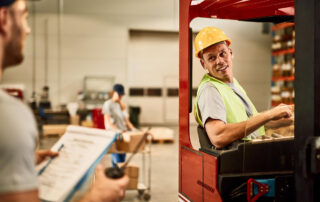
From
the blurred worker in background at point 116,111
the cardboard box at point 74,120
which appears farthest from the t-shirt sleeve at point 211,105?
the cardboard box at point 74,120

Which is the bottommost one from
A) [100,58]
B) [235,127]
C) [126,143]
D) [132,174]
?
[132,174]

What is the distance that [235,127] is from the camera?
91.4 inches

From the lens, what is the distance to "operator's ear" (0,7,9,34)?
1.03m

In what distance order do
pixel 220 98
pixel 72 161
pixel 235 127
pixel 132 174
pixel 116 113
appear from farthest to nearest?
1. pixel 116 113
2. pixel 132 174
3. pixel 220 98
4. pixel 235 127
5. pixel 72 161

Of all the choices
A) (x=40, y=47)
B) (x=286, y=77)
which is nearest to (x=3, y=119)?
Result: (x=286, y=77)

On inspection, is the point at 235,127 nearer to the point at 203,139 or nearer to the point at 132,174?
the point at 203,139

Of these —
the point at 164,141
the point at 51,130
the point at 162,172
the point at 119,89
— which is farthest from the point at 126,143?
the point at 51,130

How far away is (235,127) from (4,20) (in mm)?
1670

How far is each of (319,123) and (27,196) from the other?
1298mm

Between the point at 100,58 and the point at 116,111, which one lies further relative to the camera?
the point at 100,58

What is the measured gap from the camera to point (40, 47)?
43.5 feet

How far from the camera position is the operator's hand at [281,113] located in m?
2.01

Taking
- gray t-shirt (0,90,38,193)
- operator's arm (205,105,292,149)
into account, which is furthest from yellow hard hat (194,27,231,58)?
gray t-shirt (0,90,38,193)

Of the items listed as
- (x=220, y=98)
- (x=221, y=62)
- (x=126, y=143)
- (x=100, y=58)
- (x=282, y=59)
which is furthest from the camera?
(x=100, y=58)
